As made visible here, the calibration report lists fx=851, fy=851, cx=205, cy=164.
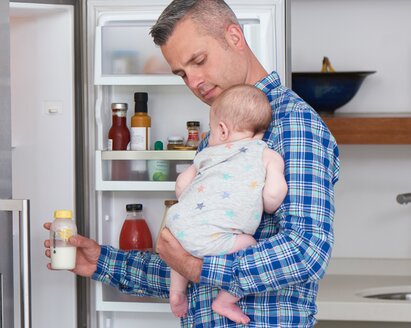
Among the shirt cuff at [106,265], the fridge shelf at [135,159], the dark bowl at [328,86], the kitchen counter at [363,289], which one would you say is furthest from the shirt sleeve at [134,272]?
the dark bowl at [328,86]

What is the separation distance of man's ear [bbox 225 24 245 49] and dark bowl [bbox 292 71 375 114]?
142 centimetres

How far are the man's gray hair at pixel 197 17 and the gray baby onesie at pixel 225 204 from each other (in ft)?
0.77

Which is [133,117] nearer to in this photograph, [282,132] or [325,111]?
[282,132]

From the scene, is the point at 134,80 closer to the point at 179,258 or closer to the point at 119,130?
the point at 119,130

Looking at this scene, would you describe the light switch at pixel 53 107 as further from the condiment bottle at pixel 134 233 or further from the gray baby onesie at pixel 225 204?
the gray baby onesie at pixel 225 204

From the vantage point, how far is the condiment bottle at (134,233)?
2250mm

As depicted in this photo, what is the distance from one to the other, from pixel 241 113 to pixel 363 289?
1574mm

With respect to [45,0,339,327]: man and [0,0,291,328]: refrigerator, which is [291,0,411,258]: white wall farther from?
[45,0,339,327]: man

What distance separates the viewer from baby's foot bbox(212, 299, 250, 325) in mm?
1546

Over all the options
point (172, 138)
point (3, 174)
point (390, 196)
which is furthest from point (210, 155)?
point (390, 196)

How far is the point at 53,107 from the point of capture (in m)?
2.32

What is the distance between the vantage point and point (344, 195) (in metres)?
3.28

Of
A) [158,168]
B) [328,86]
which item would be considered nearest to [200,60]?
[158,168]

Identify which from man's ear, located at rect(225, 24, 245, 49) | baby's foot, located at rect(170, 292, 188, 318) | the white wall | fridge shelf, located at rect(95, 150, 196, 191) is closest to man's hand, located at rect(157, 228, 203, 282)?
baby's foot, located at rect(170, 292, 188, 318)
